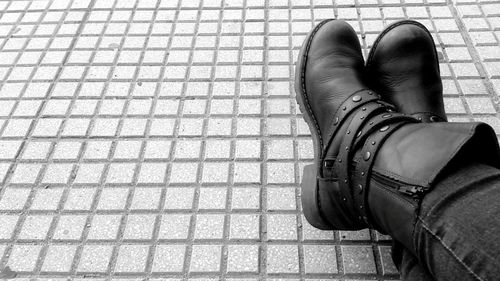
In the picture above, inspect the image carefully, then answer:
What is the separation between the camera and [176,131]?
7.01 ft

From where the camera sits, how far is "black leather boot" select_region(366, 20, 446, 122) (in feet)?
6.28

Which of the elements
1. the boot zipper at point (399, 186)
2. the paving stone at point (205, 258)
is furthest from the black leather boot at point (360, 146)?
the paving stone at point (205, 258)

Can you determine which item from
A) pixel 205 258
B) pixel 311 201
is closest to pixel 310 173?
pixel 311 201

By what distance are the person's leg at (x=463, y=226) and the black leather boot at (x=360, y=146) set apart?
0.04 metres

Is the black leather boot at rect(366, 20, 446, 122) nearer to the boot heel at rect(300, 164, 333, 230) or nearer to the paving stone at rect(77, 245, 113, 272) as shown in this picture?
the boot heel at rect(300, 164, 333, 230)

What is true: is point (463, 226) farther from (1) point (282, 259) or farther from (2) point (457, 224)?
(1) point (282, 259)

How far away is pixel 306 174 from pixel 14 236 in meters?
1.05

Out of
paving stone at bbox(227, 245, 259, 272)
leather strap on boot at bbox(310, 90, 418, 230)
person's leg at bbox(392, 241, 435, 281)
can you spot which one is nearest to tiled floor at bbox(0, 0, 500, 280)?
paving stone at bbox(227, 245, 259, 272)

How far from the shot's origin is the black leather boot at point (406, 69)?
1913mm

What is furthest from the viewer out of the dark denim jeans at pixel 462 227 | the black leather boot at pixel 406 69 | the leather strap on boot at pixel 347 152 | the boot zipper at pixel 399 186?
the black leather boot at pixel 406 69

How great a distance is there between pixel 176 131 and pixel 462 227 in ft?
4.03

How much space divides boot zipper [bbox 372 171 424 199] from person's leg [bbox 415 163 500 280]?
25mm

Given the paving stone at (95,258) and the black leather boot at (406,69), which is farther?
the black leather boot at (406,69)

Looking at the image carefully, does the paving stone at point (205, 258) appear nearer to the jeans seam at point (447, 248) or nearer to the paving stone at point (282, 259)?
the paving stone at point (282, 259)
